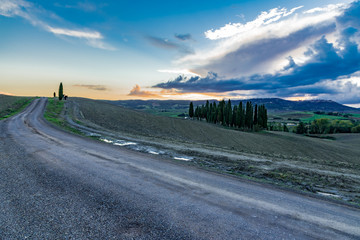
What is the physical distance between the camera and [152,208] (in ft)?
14.8

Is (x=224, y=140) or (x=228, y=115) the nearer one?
(x=224, y=140)

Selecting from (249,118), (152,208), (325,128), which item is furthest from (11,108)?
(325,128)

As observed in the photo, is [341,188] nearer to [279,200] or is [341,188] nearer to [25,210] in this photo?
[279,200]

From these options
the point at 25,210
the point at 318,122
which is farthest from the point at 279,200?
the point at 318,122

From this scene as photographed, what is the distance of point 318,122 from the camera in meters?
123

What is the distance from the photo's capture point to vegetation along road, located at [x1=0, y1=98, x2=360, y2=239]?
3.64 metres

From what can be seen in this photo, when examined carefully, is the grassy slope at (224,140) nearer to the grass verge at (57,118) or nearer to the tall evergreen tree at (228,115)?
the grass verge at (57,118)

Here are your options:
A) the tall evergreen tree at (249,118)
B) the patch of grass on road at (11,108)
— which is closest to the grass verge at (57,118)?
the patch of grass on road at (11,108)

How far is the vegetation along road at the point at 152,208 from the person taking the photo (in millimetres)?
3639

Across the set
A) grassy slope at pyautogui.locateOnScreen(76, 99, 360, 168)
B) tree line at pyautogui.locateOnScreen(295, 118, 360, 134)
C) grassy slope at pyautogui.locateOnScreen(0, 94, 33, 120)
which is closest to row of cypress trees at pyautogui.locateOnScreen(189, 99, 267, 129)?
grassy slope at pyautogui.locateOnScreen(76, 99, 360, 168)

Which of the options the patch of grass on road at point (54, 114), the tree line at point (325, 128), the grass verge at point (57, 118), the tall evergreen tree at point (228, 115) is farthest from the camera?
the tree line at point (325, 128)

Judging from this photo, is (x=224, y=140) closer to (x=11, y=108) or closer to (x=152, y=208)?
(x=152, y=208)

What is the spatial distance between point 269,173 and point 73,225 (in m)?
8.56

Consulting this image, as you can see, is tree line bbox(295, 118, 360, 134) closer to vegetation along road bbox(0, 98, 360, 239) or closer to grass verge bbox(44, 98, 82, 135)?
grass verge bbox(44, 98, 82, 135)
